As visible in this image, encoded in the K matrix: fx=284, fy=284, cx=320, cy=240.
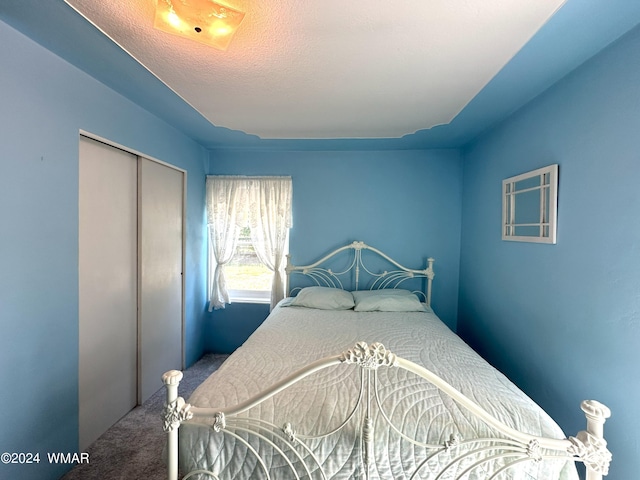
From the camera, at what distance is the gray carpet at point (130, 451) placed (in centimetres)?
176

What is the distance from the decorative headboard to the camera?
323 cm

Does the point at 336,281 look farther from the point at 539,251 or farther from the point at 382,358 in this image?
the point at 382,358

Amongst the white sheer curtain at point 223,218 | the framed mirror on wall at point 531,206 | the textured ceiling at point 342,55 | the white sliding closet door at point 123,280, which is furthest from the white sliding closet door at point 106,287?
the framed mirror on wall at point 531,206

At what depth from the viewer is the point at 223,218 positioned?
3373mm

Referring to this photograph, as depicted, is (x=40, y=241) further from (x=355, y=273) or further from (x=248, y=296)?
(x=355, y=273)

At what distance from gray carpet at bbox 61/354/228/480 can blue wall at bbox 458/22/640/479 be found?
2437mm

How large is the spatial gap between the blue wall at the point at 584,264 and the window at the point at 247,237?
2.20m

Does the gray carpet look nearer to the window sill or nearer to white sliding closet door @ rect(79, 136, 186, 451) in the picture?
white sliding closet door @ rect(79, 136, 186, 451)

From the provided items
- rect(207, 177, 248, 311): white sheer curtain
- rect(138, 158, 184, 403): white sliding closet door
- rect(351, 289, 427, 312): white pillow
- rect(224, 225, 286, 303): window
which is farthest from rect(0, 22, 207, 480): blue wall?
rect(351, 289, 427, 312): white pillow

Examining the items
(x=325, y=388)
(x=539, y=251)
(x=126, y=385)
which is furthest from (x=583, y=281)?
(x=126, y=385)

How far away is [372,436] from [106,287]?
2075mm

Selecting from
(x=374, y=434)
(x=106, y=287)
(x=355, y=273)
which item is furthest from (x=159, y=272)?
(x=374, y=434)

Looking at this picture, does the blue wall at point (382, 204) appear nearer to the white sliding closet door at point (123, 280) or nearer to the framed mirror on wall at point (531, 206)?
the framed mirror on wall at point (531, 206)

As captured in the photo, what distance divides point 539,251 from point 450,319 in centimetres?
159
